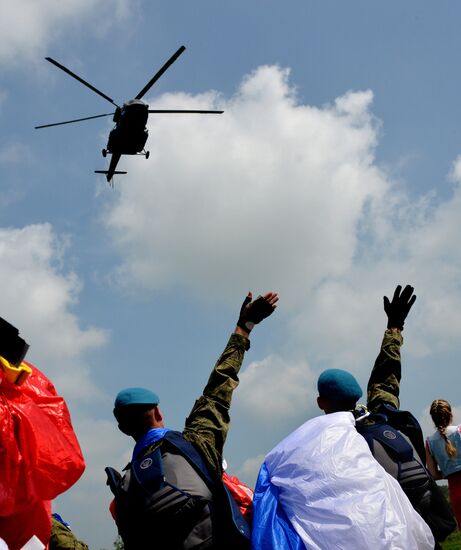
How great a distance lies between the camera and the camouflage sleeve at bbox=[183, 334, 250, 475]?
3.25 metres

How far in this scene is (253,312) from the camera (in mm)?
3807

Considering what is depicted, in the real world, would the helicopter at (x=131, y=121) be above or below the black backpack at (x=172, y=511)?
above

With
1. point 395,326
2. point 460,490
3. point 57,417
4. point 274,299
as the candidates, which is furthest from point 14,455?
point 460,490

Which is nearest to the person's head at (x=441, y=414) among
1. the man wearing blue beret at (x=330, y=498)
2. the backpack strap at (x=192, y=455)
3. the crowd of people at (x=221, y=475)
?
the crowd of people at (x=221, y=475)

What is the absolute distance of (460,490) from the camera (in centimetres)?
584

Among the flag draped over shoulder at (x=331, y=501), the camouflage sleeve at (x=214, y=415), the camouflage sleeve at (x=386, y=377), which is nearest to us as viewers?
the flag draped over shoulder at (x=331, y=501)

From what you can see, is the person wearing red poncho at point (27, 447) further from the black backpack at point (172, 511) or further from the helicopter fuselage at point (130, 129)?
the helicopter fuselage at point (130, 129)

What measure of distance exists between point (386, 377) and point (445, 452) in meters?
2.14

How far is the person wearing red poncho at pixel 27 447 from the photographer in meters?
2.43

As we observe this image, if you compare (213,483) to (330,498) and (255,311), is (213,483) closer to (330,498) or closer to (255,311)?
(330,498)

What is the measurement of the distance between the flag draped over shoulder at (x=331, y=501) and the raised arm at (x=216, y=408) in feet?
1.13

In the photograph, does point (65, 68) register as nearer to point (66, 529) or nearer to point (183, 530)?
point (66, 529)

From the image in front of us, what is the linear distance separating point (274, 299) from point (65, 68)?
1593 centimetres

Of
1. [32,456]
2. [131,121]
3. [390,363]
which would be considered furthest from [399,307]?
[131,121]
